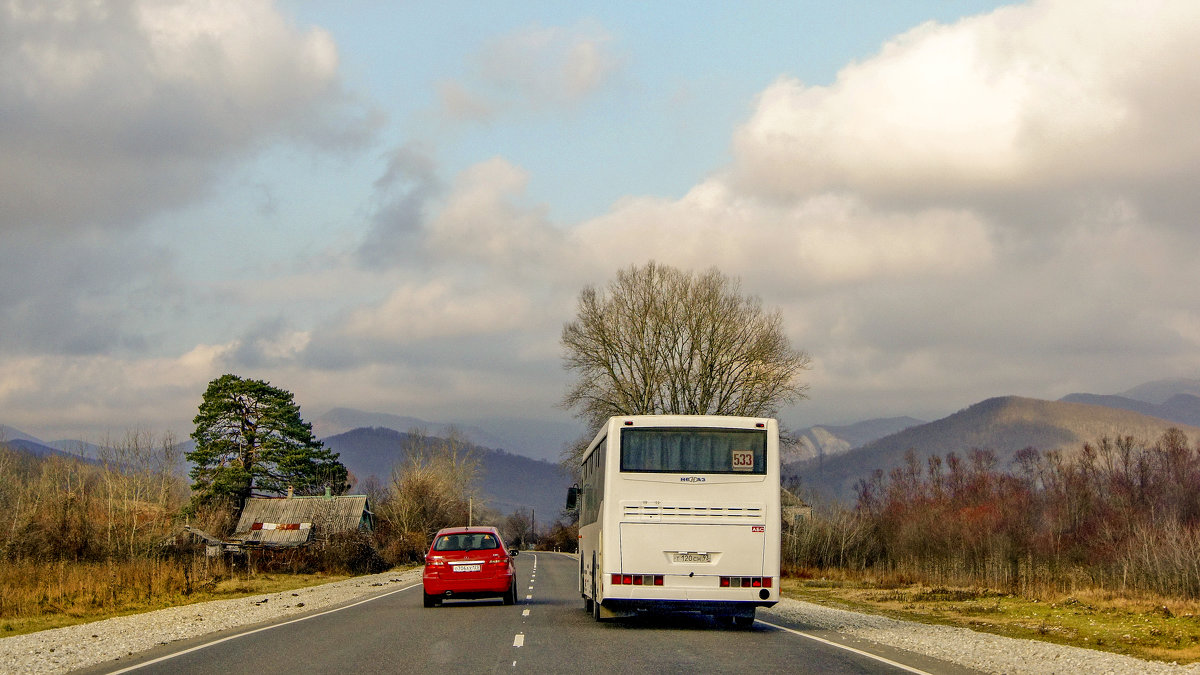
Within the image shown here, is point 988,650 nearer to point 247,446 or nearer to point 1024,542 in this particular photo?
point 1024,542

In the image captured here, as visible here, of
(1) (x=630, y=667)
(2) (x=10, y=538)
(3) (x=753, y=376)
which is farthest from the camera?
(3) (x=753, y=376)

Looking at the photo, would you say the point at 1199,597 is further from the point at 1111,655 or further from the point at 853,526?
the point at 853,526

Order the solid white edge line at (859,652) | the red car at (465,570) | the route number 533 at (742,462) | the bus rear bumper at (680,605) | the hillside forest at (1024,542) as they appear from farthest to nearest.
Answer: the hillside forest at (1024,542)
the red car at (465,570)
the route number 533 at (742,462)
the bus rear bumper at (680,605)
the solid white edge line at (859,652)

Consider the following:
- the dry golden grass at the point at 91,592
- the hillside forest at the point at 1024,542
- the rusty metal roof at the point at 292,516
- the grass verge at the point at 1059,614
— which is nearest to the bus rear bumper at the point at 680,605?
the grass verge at the point at 1059,614

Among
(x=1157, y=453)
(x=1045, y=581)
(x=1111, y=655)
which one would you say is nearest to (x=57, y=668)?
(x=1111, y=655)

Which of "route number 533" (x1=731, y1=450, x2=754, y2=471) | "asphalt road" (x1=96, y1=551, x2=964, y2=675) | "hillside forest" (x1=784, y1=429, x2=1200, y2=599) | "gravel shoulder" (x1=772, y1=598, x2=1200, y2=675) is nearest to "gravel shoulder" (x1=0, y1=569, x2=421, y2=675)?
"asphalt road" (x1=96, y1=551, x2=964, y2=675)

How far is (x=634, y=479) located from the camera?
18.5 m

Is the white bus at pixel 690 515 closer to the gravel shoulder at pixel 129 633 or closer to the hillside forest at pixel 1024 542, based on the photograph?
the gravel shoulder at pixel 129 633

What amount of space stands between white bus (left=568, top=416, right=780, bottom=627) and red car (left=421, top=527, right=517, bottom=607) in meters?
6.69

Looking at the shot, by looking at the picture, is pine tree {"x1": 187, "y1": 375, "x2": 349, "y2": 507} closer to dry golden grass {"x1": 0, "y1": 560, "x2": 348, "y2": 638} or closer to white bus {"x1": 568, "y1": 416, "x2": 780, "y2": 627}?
dry golden grass {"x1": 0, "y1": 560, "x2": 348, "y2": 638}

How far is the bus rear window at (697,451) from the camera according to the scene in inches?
730

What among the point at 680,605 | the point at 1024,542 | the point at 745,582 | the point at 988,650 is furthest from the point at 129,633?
the point at 1024,542

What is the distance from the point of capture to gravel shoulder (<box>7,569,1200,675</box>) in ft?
49.0

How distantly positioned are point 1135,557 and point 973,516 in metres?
20.7
